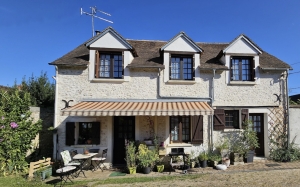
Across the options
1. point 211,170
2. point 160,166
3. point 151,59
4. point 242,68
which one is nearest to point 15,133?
point 160,166

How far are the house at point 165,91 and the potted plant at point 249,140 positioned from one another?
1.93 feet

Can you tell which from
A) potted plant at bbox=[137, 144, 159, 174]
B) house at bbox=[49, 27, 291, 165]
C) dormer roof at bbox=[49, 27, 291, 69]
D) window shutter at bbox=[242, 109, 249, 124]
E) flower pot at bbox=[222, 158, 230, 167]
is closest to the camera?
potted plant at bbox=[137, 144, 159, 174]

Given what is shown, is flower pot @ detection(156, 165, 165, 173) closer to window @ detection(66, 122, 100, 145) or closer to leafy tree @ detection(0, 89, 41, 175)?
window @ detection(66, 122, 100, 145)

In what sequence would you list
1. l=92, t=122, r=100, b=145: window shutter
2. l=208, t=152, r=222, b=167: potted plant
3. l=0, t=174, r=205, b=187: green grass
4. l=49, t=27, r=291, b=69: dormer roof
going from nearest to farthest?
l=0, t=174, r=205, b=187: green grass < l=208, t=152, r=222, b=167: potted plant < l=92, t=122, r=100, b=145: window shutter < l=49, t=27, r=291, b=69: dormer roof

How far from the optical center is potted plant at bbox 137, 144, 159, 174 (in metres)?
13.5

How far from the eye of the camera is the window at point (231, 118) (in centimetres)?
1689

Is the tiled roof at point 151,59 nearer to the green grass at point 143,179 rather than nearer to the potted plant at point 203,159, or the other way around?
the potted plant at point 203,159

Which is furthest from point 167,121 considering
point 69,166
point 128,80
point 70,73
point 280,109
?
point 280,109

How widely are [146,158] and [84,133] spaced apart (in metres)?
5.82

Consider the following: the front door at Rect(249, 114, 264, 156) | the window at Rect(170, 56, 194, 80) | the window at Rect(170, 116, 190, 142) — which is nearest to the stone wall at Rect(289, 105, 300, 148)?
the front door at Rect(249, 114, 264, 156)

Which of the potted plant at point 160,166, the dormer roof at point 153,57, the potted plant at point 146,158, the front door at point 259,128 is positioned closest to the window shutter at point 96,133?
the potted plant at point 146,158

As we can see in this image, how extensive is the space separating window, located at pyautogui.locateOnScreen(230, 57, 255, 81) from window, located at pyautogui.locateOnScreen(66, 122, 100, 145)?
1305cm

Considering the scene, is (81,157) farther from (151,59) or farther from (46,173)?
(151,59)

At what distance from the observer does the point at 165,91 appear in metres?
16.2
